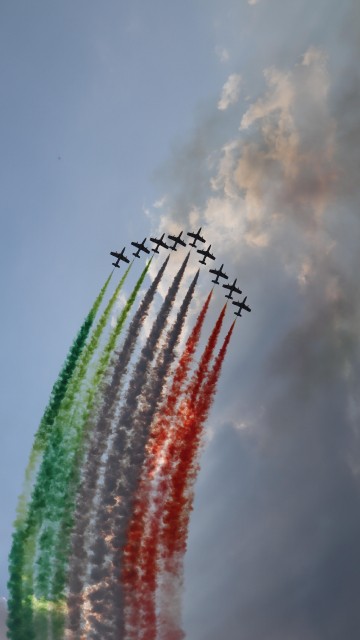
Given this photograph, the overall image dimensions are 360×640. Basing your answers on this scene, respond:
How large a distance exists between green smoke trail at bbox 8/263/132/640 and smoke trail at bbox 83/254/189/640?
25.6 ft

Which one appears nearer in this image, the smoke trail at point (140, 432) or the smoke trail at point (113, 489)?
the smoke trail at point (113, 489)

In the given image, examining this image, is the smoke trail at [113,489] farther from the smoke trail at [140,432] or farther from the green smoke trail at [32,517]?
the green smoke trail at [32,517]

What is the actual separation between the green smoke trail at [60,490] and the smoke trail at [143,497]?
25.5 ft

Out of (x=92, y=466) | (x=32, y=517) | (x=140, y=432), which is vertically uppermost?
(x=140, y=432)

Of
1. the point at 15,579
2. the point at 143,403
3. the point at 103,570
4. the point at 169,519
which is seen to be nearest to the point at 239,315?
the point at 143,403

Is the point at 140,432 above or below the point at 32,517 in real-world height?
above

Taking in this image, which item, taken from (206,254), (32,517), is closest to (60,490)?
(32,517)

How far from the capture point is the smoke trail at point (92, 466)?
77125 millimetres

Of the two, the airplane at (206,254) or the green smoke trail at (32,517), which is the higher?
the airplane at (206,254)

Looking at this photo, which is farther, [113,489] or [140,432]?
[140,432]

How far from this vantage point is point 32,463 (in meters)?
83.0

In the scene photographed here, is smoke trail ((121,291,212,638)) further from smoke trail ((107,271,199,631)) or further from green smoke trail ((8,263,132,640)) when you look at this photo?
green smoke trail ((8,263,132,640))

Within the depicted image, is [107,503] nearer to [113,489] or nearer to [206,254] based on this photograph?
[113,489]

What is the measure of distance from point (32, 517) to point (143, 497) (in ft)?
47.3
